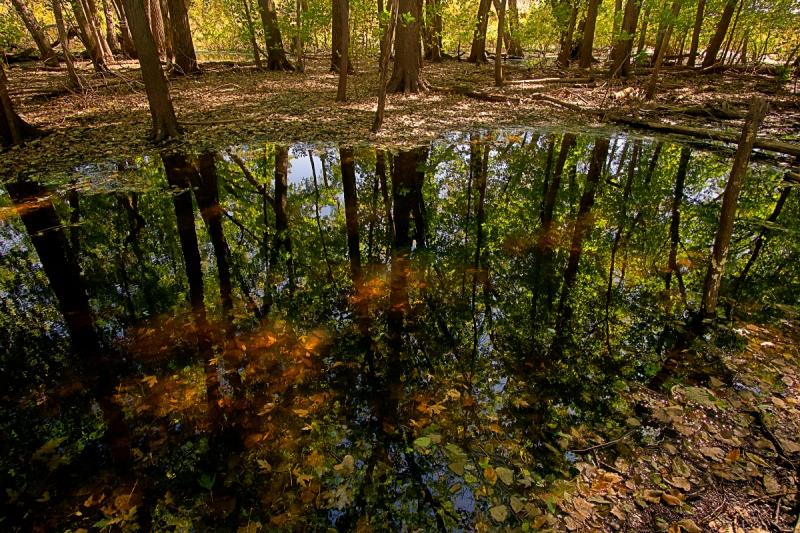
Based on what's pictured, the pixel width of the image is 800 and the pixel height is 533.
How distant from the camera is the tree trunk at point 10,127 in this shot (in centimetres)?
991

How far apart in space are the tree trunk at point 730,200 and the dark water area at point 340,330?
36 centimetres

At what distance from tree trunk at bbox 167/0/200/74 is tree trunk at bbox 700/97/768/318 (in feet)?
66.4

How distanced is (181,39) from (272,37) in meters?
4.00

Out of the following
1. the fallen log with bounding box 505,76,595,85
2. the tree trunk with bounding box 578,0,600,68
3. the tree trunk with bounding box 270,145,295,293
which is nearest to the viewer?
the tree trunk with bounding box 270,145,295,293

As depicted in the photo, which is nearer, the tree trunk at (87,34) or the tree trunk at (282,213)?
the tree trunk at (282,213)

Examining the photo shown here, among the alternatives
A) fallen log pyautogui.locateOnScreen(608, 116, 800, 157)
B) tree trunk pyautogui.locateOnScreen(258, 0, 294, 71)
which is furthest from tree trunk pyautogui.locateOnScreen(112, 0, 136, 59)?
fallen log pyautogui.locateOnScreen(608, 116, 800, 157)

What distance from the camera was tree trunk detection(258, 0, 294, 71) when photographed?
1881 centimetres

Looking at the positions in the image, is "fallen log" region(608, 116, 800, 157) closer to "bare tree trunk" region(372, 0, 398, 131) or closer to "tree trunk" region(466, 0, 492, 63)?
"bare tree trunk" region(372, 0, 398, 131)

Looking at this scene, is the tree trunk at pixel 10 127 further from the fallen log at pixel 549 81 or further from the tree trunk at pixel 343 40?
the fallen log at pixel 549 81

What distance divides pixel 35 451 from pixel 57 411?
457mm

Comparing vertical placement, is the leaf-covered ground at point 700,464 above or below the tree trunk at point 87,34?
below

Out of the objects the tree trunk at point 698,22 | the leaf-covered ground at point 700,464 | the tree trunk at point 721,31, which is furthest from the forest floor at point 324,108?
the leaf-covered ground at point 700,464

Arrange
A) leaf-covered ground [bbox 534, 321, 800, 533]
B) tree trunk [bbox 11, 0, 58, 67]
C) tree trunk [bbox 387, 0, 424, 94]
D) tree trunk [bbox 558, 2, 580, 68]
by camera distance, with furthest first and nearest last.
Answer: tree trunk [bbox 558, 2, 580, 68]
tree trunk [bbox 387, 0, 424, 94]
tree trunk [bbox 11, 0, 58, 67]
leaf-covered ground [bbox 534, 321, 800, 533]

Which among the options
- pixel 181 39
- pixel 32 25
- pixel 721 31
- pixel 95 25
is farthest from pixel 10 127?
pixel 721 31
